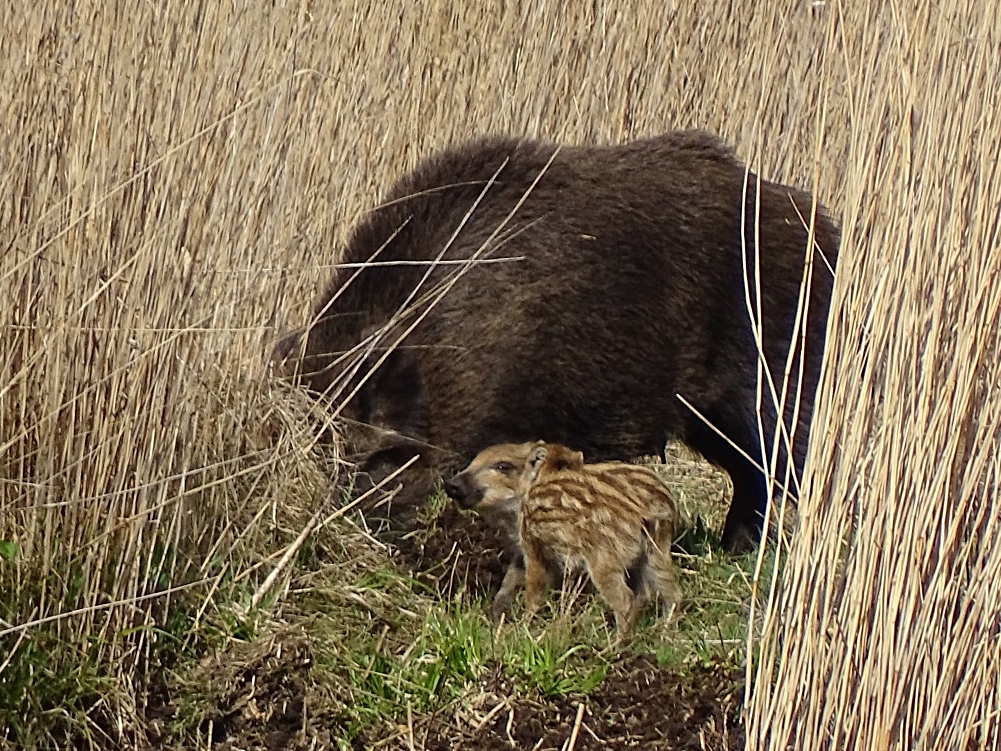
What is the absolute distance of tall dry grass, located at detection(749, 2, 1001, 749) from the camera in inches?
81.9

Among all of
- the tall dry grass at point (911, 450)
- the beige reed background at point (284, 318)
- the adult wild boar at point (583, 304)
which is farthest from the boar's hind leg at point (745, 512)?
the tall dry grass at point (911, 450)

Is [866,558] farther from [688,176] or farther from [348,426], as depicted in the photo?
[688,176]

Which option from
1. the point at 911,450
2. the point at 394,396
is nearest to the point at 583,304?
the point at 394,396

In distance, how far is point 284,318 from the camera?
13.6 ft

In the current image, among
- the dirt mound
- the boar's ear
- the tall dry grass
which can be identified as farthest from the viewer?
the boar's ear

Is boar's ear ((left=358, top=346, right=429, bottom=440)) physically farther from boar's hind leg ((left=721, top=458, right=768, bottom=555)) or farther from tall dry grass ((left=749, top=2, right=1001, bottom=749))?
tall dry grass ((left=749, top=2, right=1001, bottom=749))

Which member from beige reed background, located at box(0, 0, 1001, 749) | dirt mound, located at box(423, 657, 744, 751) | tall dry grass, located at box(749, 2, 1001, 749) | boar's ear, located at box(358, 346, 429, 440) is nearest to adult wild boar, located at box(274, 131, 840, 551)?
boar's ear, located at box(358, 346, 429, 440)

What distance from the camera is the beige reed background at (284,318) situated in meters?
2.11

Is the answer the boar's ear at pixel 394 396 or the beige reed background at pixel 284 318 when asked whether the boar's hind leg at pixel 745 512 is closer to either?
the boar's ear at pixel 394 396

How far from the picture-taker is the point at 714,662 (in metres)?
3.39

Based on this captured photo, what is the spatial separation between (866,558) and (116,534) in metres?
1.70

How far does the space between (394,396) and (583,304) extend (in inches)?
26.3

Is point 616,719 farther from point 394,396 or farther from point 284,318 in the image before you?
point 284,318

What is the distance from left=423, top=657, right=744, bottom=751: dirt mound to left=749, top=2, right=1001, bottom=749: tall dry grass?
0.87 meters
